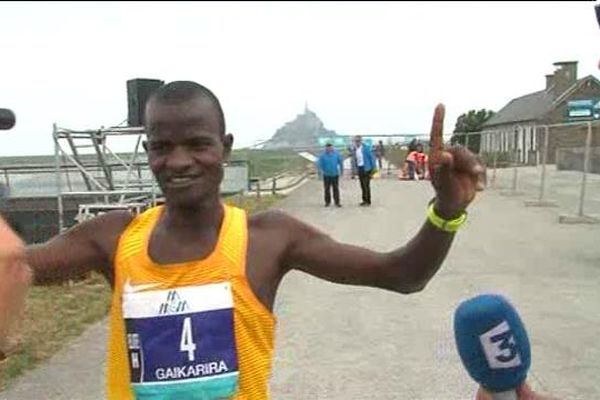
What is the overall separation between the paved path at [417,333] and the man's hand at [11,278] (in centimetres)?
472

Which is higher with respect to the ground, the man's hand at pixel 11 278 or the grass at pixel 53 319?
the man's hand at pixel 11 278

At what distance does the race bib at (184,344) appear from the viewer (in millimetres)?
2406

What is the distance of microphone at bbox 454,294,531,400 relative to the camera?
181cm

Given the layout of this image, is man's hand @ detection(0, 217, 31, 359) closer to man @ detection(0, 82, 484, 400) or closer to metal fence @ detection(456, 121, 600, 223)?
man @ detection(0, 82, 484, 400)

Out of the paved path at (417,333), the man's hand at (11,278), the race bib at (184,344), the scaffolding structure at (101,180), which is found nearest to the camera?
the man's hand at (11,278)

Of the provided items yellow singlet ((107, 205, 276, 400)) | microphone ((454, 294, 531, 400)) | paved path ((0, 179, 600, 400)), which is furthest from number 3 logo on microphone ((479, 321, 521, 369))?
paved path ((0, 179, 600, 400))

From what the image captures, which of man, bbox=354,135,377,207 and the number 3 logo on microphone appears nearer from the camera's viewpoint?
the number 3 logo on microphone

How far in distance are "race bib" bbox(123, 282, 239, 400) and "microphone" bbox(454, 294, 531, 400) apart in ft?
2.41

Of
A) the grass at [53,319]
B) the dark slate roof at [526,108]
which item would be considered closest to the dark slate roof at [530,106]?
the dark slate roof at [526,108]

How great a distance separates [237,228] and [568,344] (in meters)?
5.54

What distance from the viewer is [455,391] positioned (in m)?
6.17

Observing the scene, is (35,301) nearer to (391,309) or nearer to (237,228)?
(391,309)

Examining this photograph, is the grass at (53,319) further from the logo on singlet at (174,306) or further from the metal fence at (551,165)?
the metal fence at (551,165)

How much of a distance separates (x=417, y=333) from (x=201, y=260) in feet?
18.7
